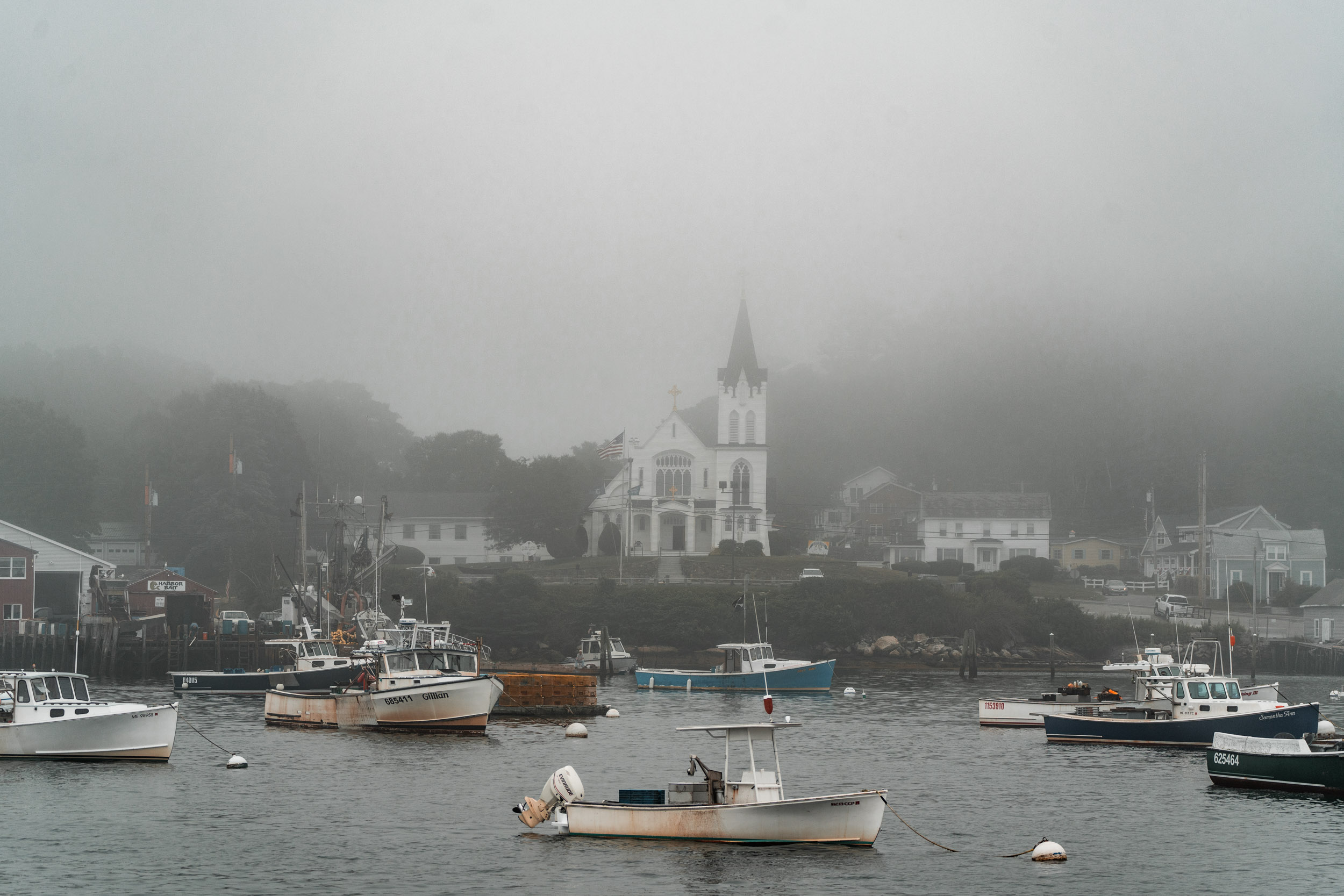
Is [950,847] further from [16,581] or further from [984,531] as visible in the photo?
[984,531]

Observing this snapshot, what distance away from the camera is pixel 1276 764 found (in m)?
34.5

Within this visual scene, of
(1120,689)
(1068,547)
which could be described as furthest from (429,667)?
(1068,547)

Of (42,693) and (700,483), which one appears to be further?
(700,483)

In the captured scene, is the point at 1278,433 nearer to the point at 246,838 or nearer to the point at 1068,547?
the point at 1068,547

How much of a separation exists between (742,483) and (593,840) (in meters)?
105

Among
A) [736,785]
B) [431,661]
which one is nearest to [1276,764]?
[736,785]

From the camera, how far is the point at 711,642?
96.8 meters

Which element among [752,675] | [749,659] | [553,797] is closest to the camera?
[553,797]

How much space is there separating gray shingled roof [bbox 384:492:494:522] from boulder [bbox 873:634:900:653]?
50.8 m

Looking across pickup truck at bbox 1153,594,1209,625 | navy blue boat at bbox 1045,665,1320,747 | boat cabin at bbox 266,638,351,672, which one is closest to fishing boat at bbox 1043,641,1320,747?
navy blue boat at bbox 1045,665,1320,747

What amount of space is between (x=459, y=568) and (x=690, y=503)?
22.5 m

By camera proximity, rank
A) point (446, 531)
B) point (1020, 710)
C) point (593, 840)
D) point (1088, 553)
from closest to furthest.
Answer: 1. point (593, 840)
2. point (1020, 710)
3. point (446, 531)
4. point (1088, 553)

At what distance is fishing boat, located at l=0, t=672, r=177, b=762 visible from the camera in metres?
36.5

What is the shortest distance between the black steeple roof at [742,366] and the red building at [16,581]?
69548 mm
